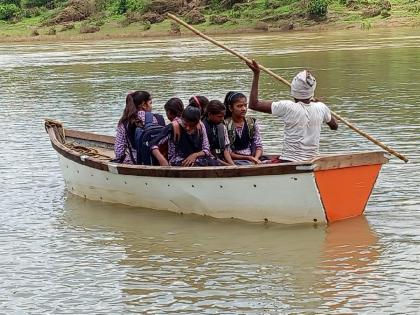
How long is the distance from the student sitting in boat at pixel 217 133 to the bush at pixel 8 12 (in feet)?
168

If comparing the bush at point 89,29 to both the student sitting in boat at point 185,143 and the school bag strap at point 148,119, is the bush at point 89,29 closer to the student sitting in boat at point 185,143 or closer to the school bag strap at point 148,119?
the school bag strap at point 148,119

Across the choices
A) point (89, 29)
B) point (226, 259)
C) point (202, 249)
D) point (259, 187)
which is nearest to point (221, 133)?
point (259, 187)

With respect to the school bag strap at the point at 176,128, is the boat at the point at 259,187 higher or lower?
lower

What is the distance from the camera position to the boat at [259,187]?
26.2ft

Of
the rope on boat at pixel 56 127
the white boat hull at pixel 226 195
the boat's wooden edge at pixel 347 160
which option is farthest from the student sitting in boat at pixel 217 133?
the rope on boat at pixel 56 127

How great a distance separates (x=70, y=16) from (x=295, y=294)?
50051 millimetres

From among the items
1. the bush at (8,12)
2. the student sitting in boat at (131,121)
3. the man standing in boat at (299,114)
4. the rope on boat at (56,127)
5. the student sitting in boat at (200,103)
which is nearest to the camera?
the man standing in boat at (299,114)

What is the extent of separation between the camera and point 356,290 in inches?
264

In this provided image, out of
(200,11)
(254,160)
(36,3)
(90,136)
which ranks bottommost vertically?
(200,11)

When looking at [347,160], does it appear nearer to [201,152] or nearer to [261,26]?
[201,152]

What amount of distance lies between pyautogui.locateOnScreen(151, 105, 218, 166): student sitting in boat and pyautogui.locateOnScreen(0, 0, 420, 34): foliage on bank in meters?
33.4

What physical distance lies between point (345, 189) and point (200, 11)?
43194 mm

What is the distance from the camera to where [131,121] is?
9.55 m

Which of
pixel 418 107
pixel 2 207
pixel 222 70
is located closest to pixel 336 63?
pixel 222 70
